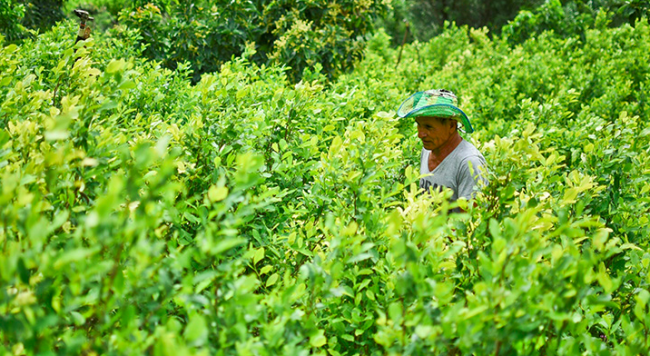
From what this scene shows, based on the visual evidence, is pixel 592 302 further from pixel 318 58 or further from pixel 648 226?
pixel 318 58

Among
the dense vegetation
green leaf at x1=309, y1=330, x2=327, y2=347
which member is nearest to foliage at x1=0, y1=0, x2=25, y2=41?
the dense vegetation

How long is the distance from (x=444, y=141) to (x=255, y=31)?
4424 mm

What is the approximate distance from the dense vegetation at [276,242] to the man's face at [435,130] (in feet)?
1.15

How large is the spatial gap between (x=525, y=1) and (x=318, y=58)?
24.0m

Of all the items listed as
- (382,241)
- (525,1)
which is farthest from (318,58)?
(525,1)

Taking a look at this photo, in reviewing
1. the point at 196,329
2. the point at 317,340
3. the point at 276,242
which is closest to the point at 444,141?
the point at 276,242

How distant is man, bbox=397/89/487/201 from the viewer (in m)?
3.11

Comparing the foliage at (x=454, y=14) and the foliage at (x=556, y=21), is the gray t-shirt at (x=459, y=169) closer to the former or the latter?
the foliage at (x=556, y=21)

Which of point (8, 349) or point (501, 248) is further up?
point (501, 248)

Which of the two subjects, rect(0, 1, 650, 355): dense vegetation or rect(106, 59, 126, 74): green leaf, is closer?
rect(0, 1, 650, 355): dense vegetation

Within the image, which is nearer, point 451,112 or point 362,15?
point 451,112

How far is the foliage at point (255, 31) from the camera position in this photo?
259 inches

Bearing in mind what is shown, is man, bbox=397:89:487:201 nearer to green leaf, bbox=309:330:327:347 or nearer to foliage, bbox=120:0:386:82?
green leaf, bbox=309:330:327:347

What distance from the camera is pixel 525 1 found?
26250 mm
